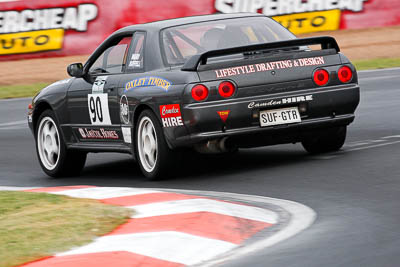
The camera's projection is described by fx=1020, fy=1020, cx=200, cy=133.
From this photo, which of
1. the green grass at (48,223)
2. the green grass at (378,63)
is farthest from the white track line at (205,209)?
the green grass at (378,63)

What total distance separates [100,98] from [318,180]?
8.61 feet

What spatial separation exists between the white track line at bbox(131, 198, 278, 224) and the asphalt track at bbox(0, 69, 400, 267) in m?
0.37

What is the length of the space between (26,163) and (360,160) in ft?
14.2

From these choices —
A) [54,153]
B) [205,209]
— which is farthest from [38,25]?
[205,209]

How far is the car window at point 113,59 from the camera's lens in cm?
987

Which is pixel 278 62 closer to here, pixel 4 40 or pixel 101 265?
pixel 101 265

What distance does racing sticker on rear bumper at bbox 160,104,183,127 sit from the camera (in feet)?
28.7

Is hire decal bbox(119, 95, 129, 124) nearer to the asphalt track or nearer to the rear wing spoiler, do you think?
the asphalt track

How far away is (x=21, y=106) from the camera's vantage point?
19344 millimetres

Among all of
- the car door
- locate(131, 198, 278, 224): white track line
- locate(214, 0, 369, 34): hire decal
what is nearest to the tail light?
the car door

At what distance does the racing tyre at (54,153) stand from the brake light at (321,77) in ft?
Answer: 9.38

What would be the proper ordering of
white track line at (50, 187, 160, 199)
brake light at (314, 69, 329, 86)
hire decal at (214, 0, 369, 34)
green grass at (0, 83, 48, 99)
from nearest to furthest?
white track line at (50, 187, 160, 199) → brake light at (314, 69, 329, 86) → green grass at (0, 83, 48, 99) → hire decal at (214, 0, 369, 34)

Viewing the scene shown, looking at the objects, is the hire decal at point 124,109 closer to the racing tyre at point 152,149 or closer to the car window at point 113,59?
the racing tyre at point 152,149

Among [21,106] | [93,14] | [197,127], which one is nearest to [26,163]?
[197,127]
